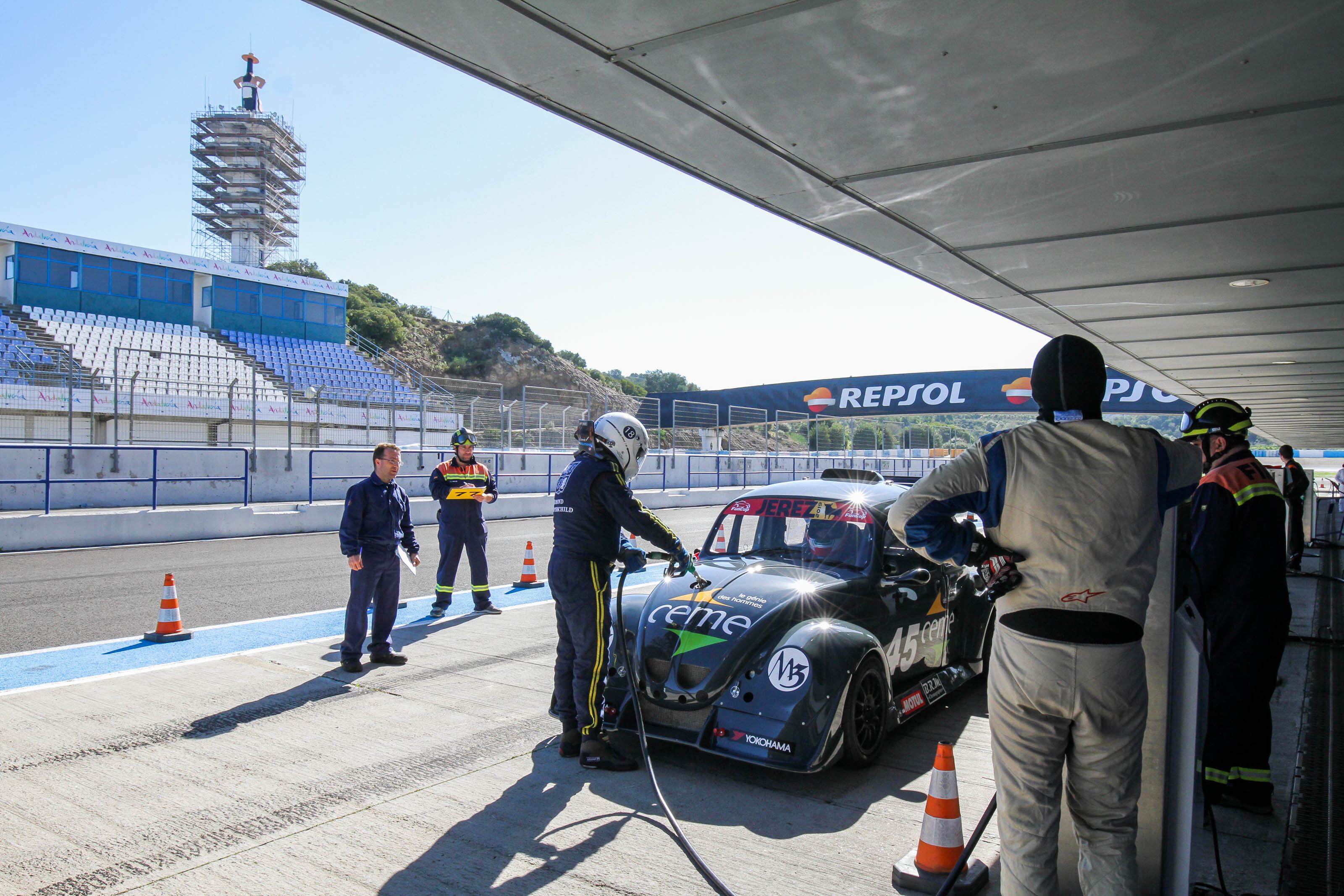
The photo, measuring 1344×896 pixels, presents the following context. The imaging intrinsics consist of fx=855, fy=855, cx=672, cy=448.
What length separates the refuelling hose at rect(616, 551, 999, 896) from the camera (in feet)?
10.3

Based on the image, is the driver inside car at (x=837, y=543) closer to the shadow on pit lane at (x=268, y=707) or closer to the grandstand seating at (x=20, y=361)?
the shadow on pit lane at (x=268, y=707)

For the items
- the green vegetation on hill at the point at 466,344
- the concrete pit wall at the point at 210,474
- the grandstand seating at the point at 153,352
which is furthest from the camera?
the green vegetation on hill at the point at 466,344

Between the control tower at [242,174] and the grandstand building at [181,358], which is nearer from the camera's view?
the grandstand building at [181,358]

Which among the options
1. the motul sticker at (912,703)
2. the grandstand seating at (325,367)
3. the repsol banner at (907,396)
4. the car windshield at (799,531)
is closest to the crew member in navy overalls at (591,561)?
the car windshield at (799,531)

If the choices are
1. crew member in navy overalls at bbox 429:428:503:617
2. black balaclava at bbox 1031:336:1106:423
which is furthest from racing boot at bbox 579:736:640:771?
crew member in navy overalls at bbox 429:428:503:617

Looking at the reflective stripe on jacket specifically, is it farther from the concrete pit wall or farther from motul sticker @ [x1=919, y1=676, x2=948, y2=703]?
the concrete pit wall

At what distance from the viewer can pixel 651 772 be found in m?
4.20

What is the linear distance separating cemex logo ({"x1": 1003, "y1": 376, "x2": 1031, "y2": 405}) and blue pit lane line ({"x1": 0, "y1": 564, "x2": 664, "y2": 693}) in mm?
31474

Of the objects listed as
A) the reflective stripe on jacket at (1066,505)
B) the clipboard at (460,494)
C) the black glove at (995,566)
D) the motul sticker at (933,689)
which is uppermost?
the reflective stripe on jacket at (1066,505)

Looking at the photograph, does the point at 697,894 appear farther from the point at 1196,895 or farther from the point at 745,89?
the point at 745,89

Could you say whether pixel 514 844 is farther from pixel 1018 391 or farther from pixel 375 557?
pixel 1018 391

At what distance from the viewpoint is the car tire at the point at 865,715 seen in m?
Answer: 4.59

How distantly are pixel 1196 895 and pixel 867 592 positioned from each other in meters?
2.32

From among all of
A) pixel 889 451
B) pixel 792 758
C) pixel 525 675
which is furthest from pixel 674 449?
pixel 792 758
